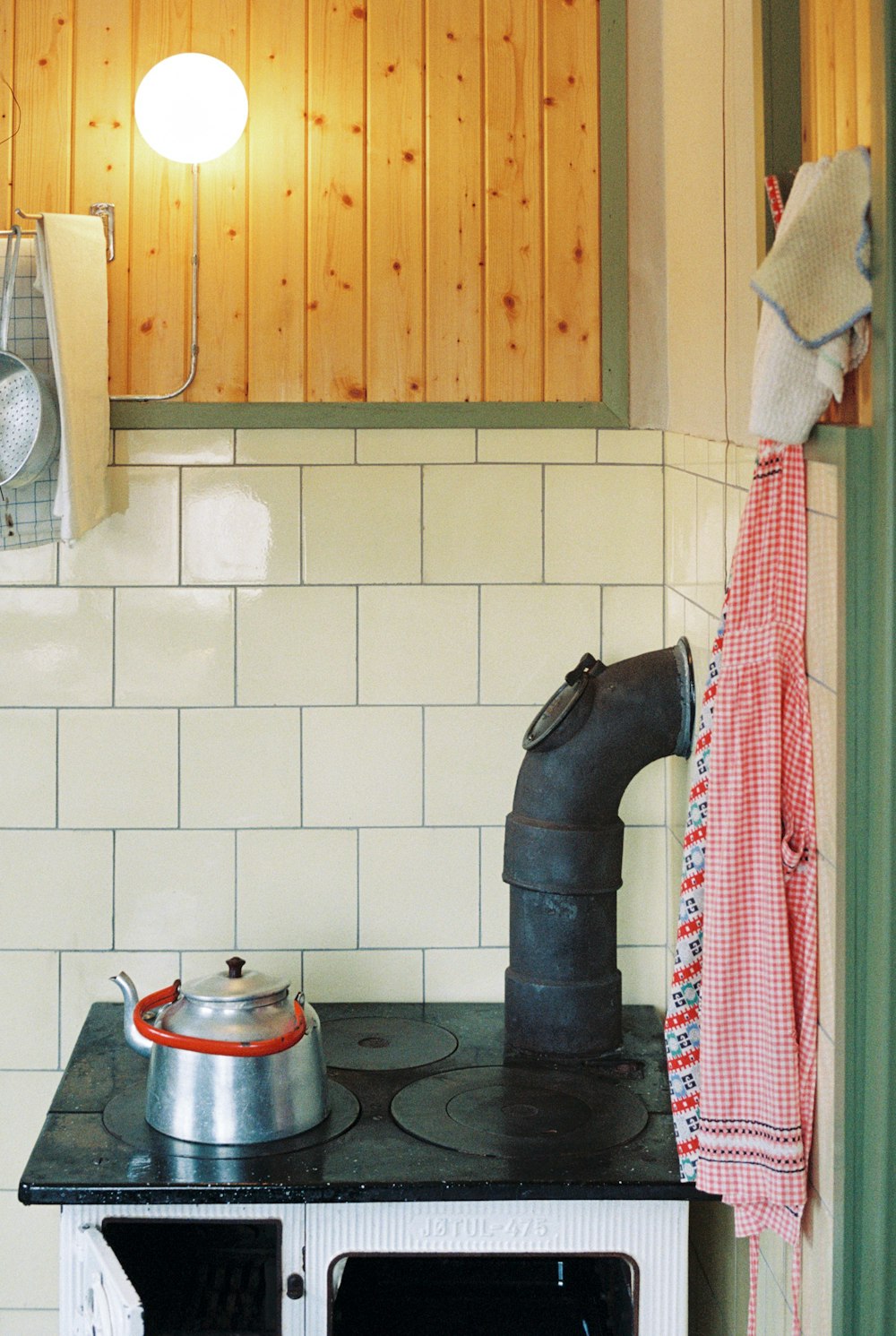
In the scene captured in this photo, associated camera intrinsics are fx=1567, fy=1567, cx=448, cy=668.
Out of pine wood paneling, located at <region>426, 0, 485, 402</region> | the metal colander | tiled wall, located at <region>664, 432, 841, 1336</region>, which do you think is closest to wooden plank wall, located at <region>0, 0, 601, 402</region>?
pine wood paneling, located at <region>426, 0, 485, 402</region>

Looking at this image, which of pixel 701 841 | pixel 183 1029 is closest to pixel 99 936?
pixel 183 1029

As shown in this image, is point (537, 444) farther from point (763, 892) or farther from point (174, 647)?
point (763, 892)

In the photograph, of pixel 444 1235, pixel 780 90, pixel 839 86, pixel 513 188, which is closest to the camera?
pixel 839 86

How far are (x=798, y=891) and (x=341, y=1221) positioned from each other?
0.74 metres

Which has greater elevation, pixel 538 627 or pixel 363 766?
pixel 538 627

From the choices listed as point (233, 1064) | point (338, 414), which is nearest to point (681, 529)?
point (338, 414)

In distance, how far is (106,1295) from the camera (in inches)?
70.5

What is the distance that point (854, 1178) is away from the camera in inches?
57.2

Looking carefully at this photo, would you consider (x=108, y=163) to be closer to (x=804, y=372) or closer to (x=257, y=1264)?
(x=804, y=372)

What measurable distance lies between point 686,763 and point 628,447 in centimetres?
50

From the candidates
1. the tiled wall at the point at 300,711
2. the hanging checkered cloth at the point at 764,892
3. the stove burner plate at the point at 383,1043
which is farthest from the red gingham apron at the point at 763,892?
the tiled wall at the point at 300,711

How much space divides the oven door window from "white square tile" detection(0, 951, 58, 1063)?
2.00 feet

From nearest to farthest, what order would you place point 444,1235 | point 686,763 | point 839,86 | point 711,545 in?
point 839,86 → point 444,1235 → point 711,545 → point 686,763

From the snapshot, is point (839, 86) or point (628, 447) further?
point (628, 447)
